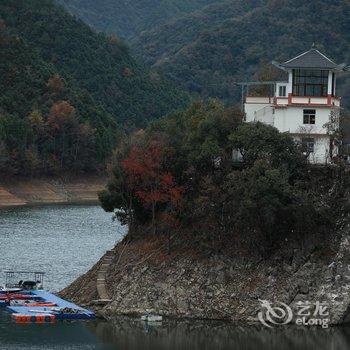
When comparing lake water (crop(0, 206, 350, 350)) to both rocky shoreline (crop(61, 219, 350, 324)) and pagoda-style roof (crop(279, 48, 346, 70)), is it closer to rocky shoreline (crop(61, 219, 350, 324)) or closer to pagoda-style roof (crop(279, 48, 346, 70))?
rocky shoreline (crop(61, 219, 350, 324))

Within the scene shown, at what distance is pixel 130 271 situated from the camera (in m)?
58.5

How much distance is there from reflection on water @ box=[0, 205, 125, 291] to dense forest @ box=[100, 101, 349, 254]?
10.1m

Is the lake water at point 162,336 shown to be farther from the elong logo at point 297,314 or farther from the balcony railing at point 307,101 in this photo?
the balcony railing at point 307,101

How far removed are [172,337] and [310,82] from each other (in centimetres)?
1653

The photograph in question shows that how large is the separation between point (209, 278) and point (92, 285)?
7.60 metres

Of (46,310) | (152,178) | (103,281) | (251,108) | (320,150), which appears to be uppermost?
(251,108)

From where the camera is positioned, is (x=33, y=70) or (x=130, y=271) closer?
(x=130, y=271)

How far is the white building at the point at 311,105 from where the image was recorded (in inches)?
2379

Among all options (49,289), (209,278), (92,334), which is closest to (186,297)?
(209,278)

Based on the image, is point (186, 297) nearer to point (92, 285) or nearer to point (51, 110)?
point (92, 285)

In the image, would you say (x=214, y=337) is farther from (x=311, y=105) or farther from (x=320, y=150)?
(x=311, y=105)

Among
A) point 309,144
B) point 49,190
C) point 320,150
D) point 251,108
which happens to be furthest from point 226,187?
point 49,190

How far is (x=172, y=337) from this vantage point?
53.0 m

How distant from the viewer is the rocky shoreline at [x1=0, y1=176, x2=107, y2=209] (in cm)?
13650
